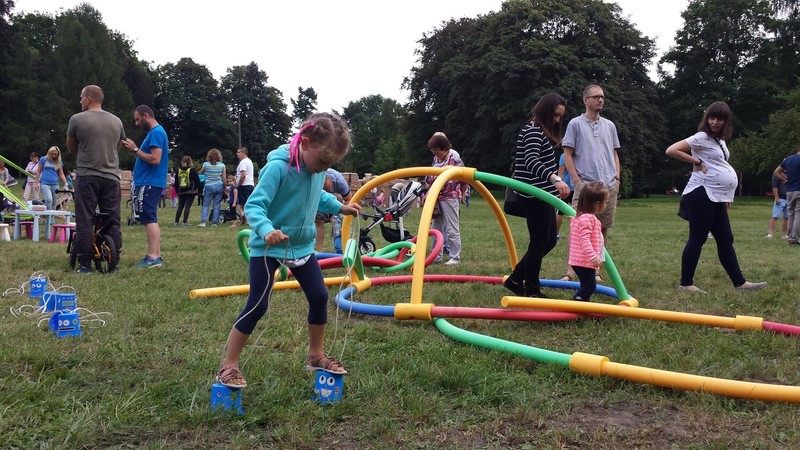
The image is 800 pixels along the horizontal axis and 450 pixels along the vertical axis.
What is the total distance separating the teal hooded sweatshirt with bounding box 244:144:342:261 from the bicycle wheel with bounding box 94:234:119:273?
495cm

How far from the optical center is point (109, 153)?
7.77m

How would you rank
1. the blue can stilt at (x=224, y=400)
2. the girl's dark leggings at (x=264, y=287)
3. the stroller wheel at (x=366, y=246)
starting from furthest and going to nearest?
the stroller wheel at (x=366, y=246)
the girl's dark leggings at (x=264, y=287)
the blue can stilt at (x=224, y=400)

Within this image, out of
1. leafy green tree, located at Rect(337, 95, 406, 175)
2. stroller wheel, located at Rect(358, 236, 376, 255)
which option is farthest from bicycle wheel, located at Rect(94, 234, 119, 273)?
leafy green tree, located at Rect(337, 95, 406, 175)

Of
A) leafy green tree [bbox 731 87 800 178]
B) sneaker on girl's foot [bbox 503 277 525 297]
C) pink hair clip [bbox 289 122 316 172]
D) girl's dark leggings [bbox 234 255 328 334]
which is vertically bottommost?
sneaker on girl's foot [bbox 503 277 525 297]

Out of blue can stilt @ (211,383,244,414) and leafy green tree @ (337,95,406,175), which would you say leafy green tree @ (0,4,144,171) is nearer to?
leafy green tree @ (337,95,406,175)

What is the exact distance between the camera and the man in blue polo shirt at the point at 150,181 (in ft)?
26.0

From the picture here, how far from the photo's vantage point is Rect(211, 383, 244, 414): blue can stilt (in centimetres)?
317

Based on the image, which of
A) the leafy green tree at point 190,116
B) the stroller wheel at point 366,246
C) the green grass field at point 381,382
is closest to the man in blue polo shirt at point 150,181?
the green grass field at point 381,382

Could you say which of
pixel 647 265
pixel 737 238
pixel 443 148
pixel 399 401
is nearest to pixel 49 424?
pixel 399 401

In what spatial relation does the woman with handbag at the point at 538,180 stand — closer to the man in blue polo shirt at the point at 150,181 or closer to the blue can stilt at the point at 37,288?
the blue can stilt at the point at 37,288

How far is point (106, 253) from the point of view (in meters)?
7.69

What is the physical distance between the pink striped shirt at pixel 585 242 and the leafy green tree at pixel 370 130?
6261 centimetres

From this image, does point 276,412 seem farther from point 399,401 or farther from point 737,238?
point 737,238

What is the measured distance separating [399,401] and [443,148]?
18.3 ft
